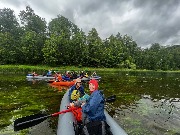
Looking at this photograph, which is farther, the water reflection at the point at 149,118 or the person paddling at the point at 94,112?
the water reflection at the point at 149,118

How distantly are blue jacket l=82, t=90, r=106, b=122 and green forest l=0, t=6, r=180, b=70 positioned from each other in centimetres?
6455

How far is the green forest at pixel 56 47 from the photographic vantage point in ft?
236

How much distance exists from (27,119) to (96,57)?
72419 mm

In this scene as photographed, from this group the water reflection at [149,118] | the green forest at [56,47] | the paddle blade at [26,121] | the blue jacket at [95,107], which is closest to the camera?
the blue jacket at [95,107]

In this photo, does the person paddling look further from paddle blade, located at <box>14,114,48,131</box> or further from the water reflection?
the water reflection

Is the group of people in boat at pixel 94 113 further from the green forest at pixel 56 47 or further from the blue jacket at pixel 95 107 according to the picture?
the green forest at pixel 56 47

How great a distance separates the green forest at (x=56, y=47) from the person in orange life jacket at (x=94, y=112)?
2539 inches

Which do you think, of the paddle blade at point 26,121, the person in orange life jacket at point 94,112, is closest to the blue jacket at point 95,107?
the person in orange life jacket at point 94,112

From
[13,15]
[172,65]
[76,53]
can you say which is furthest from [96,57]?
[172,65]

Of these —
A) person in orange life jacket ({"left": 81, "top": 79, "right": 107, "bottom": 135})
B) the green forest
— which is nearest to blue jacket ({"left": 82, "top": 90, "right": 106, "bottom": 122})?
person in orange life jacket ({"left": 81, "top": 79, "right": 107, "bottom": 135})

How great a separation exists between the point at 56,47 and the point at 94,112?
68598 mm

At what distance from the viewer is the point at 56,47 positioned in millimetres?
73562

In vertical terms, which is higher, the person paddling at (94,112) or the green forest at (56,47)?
the green forest at (56,47)

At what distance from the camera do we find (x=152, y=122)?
12109mm
